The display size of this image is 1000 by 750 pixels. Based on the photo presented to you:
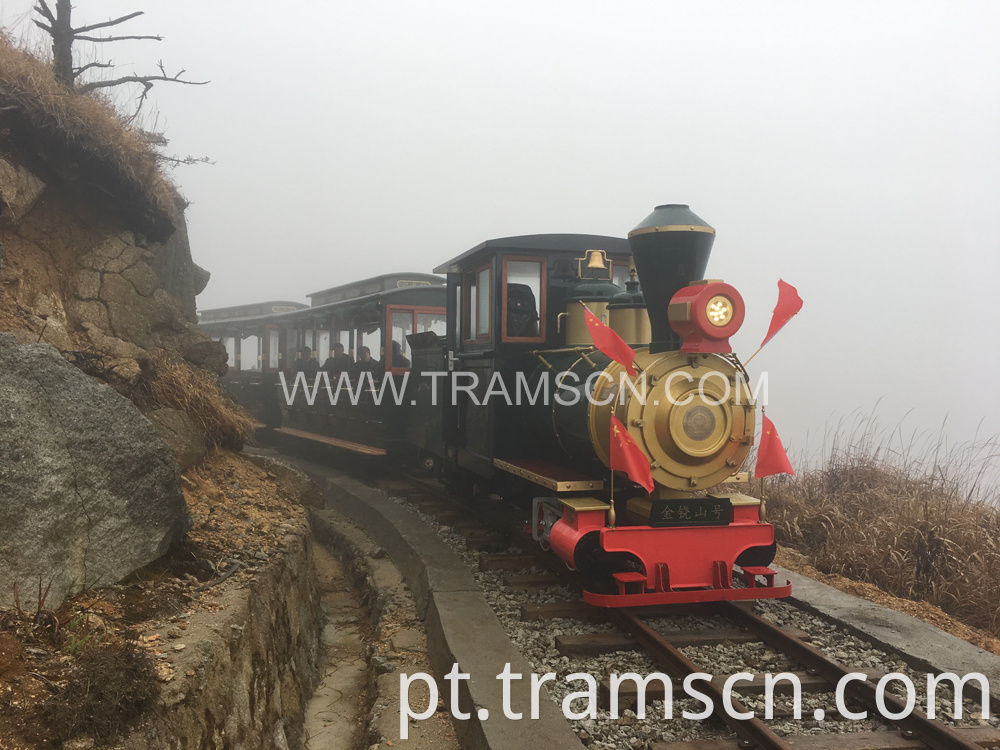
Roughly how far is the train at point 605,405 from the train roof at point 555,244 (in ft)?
0.04

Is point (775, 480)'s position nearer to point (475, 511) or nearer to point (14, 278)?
point (475, 511)

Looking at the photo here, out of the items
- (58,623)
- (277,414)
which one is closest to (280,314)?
(277,414)

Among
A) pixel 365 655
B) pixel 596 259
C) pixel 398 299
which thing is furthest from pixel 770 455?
pixel 398 299

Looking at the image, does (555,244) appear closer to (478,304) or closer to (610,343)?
(478,304)

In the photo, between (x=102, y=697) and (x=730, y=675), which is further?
(x=730, y=675)

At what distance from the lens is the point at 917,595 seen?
5.30 m

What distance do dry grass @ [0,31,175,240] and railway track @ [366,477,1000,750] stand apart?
14.5ft

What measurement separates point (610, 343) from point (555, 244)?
7.02 feet

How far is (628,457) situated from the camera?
439 centimetres

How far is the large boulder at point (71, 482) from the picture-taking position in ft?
9.73

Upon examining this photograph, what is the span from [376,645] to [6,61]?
5144 millimetres

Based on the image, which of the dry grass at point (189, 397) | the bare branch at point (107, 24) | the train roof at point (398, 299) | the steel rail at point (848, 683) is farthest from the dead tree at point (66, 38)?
the steel rail at point (848, 683)

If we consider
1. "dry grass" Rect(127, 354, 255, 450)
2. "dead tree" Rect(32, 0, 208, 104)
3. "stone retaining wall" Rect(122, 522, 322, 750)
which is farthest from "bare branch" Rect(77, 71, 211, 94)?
"stone retaining wall" Rect(122, 522, 322, 750)

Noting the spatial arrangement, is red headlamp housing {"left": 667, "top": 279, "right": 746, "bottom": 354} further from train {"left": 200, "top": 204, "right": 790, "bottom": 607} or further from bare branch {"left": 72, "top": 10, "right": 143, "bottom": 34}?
bare branch {"left": 72, "top": 10, "right": 143, "bottom": 34}
